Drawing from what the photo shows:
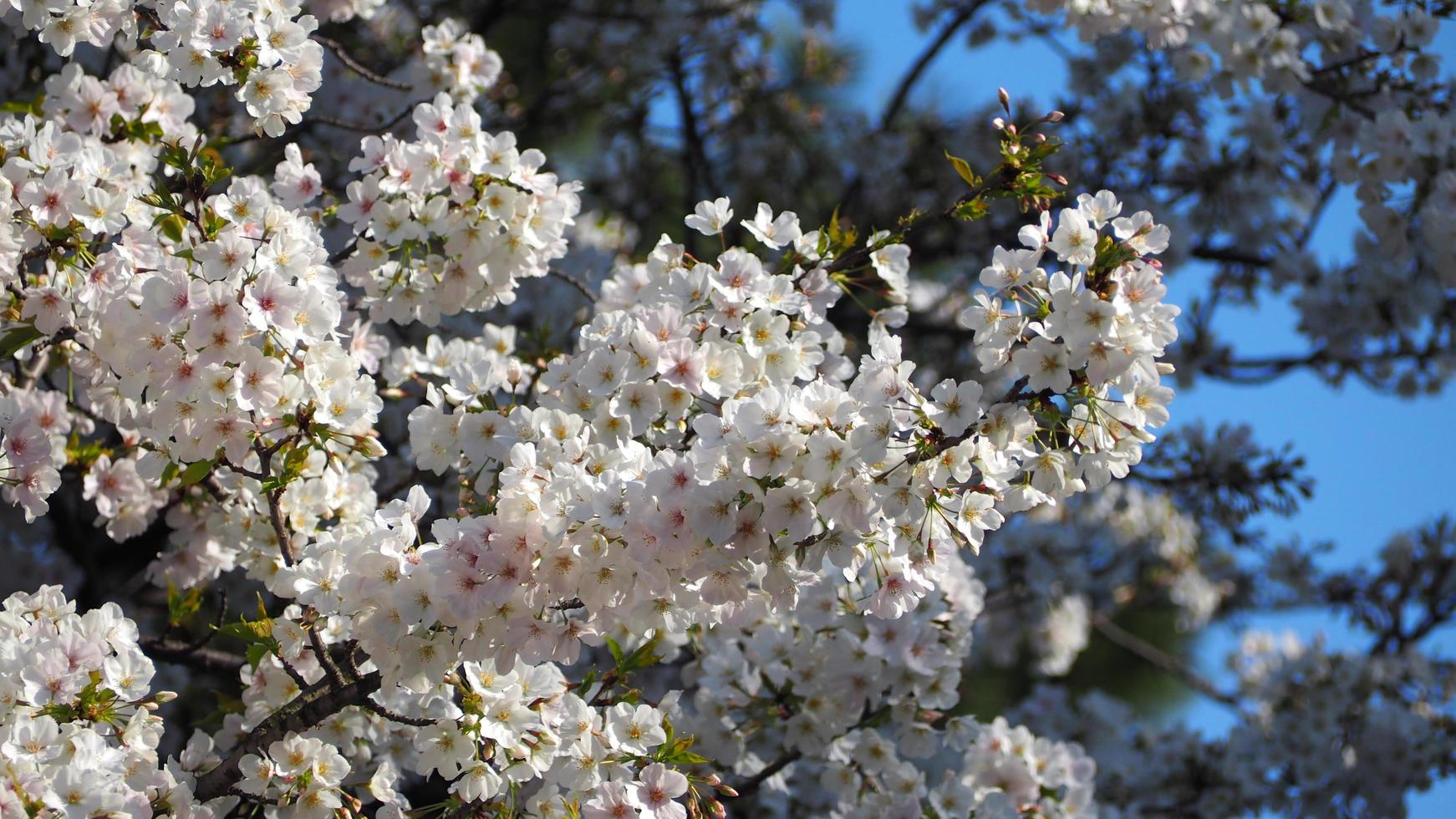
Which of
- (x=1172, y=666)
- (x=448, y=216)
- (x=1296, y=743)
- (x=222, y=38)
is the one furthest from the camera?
(x=1172, y=666)

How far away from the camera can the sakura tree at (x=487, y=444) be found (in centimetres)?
214

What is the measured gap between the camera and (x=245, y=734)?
286 centimetres

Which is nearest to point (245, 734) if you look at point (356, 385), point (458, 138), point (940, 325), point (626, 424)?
point (356, 385)

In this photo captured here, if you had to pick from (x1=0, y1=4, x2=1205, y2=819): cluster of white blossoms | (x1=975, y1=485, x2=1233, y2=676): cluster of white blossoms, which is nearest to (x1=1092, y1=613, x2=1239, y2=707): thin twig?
(x1=975, y1=485, x2=1233, y2=676): cluster of white blossoms

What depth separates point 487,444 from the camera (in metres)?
2.68

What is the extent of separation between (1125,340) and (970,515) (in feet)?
1.54

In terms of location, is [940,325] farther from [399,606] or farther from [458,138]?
[399,606]

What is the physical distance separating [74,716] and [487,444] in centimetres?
96

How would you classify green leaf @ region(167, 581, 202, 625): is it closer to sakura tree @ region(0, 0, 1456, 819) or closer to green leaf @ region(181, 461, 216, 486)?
sakura tree @ region(0, 0, 1456, 819)

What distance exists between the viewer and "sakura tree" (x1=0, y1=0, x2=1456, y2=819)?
7.02ft

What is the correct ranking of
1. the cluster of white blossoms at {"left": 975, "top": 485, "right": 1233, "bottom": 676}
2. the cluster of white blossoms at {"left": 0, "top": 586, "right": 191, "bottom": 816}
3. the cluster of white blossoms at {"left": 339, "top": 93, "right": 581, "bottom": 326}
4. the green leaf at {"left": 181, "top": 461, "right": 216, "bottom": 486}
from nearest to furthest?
1. the cluster of white blossoms at {"left": 0, "top": 586, "right": 191, "bottom": 816}
2. the green leaf at {"left": 181, "top": 461, "right": 216, "bottom": 486}
3. the cluster of white blossoms at {"left": 339, "top": 93, "right": 581, "bottom": 326}
4. the cluster of white blossoms at {"left": 975, "top": 485, "right": 1233, "bottom": 676}

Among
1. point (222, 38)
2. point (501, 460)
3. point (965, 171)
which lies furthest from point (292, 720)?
point (965, 171)

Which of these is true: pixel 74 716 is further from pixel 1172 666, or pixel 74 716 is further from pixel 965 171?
pixel 1172 666

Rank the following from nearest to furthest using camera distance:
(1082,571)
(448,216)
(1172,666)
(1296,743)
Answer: (448,216), (1296,743), (1082,571), (1172,666)
